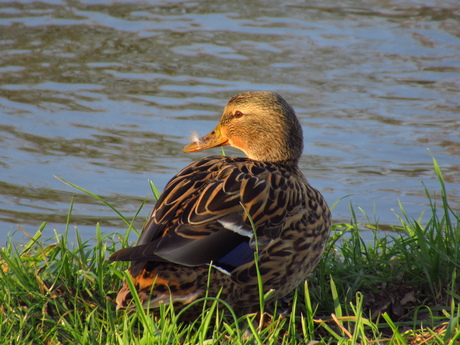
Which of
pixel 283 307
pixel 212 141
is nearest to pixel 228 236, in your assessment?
pixel 283 307

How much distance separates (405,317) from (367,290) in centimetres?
28

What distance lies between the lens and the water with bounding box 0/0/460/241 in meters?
7.15

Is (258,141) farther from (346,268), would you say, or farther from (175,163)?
(175,163)

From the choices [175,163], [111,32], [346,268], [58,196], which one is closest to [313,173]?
[175,163]

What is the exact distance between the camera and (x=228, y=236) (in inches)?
141

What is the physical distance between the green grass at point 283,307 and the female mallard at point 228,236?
0.12m

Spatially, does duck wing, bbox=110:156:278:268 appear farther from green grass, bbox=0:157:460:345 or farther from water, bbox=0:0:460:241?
water, bbox=0:0:460:241

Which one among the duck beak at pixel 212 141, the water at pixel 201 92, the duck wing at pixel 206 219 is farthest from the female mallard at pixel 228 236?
the water at pixel 201 92

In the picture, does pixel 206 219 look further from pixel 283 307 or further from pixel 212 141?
pixel 212 141

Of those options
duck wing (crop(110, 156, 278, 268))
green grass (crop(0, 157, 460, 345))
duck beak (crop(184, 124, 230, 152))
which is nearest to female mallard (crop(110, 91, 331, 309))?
duck wing (crop(110, 156, 278, 268))

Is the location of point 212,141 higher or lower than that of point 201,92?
higher

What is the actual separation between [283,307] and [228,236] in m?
0.74

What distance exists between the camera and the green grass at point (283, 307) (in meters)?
3.36

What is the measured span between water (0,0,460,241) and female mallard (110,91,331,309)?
2618mm
